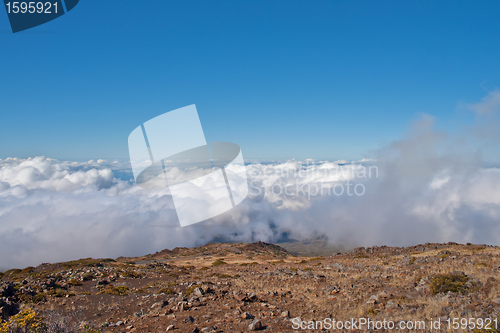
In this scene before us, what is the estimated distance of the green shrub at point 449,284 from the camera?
10.3 meters

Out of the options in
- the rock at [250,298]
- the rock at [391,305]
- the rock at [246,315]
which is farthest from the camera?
the rock at [250,298]

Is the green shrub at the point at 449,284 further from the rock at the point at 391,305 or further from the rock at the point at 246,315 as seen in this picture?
the rock at the point at 246,315

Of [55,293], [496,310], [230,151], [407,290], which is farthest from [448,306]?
[55,293]

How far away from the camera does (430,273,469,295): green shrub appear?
10289mm

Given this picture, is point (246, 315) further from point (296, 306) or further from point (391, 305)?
point (391, 305)

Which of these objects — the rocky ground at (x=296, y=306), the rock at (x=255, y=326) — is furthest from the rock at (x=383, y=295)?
the rock at (x=255, y=326)

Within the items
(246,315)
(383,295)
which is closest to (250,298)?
(246,315)

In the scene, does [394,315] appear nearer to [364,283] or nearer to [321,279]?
[364,283]

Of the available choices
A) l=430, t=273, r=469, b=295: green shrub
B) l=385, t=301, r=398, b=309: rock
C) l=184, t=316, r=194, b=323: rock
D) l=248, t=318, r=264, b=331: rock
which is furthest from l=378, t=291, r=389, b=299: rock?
l=184, t=316, r=194, b=323: rock

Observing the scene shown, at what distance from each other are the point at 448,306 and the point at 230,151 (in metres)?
14.2

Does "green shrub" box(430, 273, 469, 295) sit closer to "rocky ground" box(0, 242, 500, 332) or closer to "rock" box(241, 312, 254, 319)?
"rocky ground" box(0, 242, 500, 332)

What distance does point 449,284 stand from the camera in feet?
34.6

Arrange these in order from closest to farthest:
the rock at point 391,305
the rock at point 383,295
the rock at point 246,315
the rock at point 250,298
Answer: the rock at point 391,305
the rock at point 246,315
the rock at point 383,295
the rock at point 250,298

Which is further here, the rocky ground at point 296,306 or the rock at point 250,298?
the rock at point 250,298
